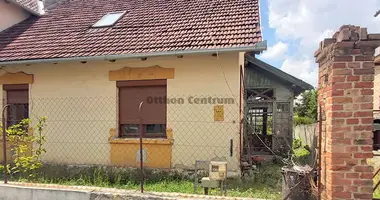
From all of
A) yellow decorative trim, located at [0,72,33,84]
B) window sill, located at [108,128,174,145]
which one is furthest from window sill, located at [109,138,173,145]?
yellow decorative trim, located at [0,72,33,84]

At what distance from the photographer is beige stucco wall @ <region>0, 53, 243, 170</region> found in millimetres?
6098

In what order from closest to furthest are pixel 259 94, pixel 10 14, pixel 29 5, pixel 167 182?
pixel 167 182 < pixel 10 14 < pixel 29 5 < pixel 259 94

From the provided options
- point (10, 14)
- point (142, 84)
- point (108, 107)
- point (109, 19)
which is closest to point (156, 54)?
point (142, 84)

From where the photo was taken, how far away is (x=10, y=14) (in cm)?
929

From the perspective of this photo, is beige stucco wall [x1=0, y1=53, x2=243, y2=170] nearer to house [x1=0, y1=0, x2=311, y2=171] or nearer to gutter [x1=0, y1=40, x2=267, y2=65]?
house [x1=0, y1=0, x2=311, y2=171]

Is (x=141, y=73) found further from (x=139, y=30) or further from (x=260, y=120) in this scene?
(x=260, y=120)

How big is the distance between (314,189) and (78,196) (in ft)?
9.91

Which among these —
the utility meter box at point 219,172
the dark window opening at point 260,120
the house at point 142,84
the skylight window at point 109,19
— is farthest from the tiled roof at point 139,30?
the dark window opening at point 260,120

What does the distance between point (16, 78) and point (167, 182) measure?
511 centimetres

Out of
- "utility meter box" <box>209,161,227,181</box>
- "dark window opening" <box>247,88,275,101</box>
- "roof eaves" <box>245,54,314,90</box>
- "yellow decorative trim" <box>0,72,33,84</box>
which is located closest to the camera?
"utility meter box" <box>209,161,227,181</box>

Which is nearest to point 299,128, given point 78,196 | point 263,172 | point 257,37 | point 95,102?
point 263,172

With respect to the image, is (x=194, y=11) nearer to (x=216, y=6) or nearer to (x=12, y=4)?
(x=216, y=6)

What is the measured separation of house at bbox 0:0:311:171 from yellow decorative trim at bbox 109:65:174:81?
2 centimetres

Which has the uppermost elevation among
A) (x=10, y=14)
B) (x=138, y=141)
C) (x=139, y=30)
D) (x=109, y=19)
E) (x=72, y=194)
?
(x=10, y=14)
